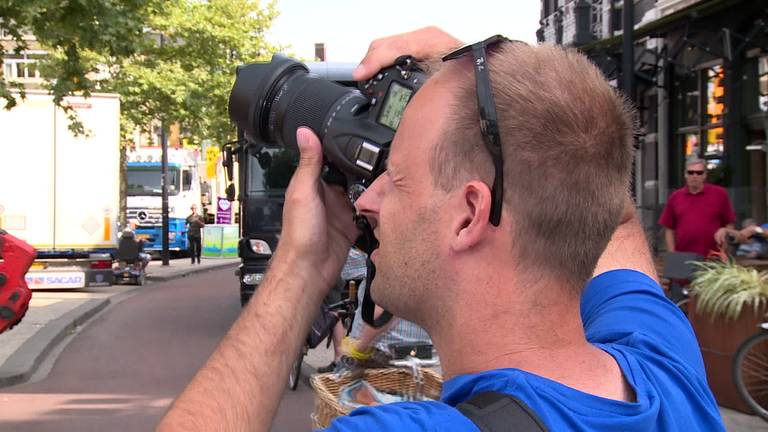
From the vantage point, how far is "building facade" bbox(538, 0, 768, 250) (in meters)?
13.4

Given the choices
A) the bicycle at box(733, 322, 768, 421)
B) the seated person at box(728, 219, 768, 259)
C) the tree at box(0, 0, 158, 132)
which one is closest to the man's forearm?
the bicycle at box(733, 322, 768, 421)

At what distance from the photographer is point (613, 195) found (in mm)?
1279

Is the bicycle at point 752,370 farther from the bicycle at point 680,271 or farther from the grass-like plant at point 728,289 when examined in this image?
the bicycle at point 680,271

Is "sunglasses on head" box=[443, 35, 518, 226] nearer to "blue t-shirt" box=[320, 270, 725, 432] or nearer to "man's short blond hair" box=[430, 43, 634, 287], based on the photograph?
"man's short blond hair" box=[430, 43, 634, 287]

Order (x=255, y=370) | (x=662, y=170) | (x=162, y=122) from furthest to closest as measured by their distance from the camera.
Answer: (x=162, y=122) < (x=662, y=170) < (x=255, y=370)

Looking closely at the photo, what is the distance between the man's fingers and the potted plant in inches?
231

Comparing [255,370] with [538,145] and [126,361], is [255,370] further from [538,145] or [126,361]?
[126,361]

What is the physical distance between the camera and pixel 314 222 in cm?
152

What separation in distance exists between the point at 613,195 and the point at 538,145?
163 millimetres

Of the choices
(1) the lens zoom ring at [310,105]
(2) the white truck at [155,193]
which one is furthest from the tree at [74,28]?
(2) the white truck at [155,193]

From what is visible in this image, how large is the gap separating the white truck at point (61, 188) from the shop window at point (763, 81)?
480 inches

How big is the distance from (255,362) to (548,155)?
51 cm

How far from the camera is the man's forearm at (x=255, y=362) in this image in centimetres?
121

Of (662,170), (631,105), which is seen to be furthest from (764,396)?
(662,170)
